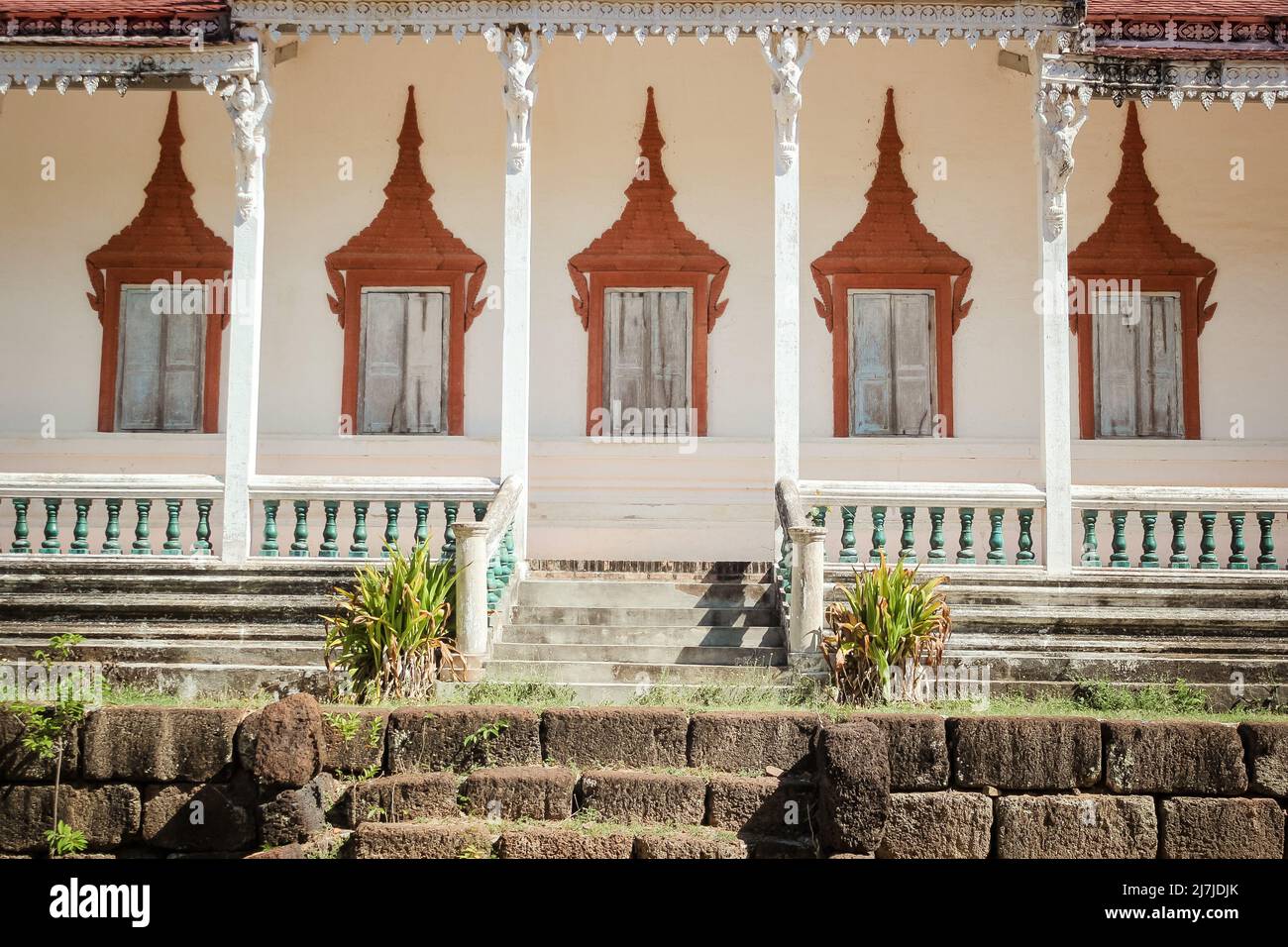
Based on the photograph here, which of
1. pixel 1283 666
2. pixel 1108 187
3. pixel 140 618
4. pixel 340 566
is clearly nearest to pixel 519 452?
pixel 340 566

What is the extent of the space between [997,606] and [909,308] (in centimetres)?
395

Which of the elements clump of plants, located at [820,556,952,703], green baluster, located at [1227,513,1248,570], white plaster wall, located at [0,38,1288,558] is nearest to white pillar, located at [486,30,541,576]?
white plaster wall, located at [0,38,1288,558]

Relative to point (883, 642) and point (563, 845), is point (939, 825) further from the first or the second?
point (563, 845)

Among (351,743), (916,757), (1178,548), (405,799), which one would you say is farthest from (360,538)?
(1178,548)

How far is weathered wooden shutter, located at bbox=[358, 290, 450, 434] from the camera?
41.7 ft

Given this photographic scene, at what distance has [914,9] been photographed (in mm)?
10391

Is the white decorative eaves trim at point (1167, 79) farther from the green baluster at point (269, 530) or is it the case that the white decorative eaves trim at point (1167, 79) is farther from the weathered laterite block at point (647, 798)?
the green baluster at point (269, 530)

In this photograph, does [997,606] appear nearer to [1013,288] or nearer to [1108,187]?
[1013,288]

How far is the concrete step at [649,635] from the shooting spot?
9.36 metres

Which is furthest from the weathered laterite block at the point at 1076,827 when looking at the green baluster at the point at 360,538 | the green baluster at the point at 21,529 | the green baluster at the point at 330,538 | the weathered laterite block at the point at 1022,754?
the green baluster at the point at 21,529

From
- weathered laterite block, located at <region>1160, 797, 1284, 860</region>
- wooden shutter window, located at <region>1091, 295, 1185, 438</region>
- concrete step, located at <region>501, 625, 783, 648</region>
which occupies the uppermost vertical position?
wooden shutter window, located at <region>1091, 295, 1185, 438</region>

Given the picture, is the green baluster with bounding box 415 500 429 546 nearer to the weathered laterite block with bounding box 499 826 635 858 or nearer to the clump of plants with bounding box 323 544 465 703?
the clump of plants with bounding box 323 544 465 703

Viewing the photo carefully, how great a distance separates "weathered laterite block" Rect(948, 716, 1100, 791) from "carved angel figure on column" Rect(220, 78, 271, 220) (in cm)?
670

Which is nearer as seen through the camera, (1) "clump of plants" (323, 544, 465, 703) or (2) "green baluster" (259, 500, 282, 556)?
(1) "clump of plants" (323, 544, 465, 703)
